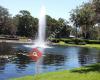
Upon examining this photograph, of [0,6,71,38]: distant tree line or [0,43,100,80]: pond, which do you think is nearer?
[0,43,100,80]: pond

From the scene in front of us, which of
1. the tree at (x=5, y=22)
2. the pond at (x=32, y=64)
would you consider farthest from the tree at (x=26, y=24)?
the pond at (x=32, y=64)

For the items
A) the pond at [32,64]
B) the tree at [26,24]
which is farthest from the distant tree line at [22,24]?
the pond at [32,64]

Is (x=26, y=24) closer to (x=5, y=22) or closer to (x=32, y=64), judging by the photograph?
(x=5, y=22)

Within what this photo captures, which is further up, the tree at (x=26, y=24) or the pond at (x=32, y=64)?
the tree at (x=26, y=24)

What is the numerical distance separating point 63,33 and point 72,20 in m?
38.0

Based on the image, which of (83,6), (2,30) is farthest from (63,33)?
(83,6)

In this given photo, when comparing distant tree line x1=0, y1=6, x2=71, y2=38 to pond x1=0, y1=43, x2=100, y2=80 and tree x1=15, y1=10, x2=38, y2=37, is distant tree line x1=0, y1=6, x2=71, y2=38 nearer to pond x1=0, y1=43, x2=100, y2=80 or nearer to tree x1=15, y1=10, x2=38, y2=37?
tree x1=15, y1=10, x2=38, y2=37

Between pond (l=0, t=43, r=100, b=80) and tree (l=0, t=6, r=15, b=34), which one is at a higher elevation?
tree (l=0, t=6, r=15, b=34)

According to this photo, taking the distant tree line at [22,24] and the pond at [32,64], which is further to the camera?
the distant tree line at [22,24]

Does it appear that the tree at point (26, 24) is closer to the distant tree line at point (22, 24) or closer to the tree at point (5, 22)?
the distant tree line at point (22, 24)

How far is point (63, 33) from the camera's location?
176m

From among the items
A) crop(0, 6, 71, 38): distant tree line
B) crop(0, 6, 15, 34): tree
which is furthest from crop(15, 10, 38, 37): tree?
crop(0, 6, 15, 34): tree

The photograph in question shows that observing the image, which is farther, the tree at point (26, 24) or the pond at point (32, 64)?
the tree at point (26, 24)

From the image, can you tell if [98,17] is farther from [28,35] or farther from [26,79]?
[28,35]
